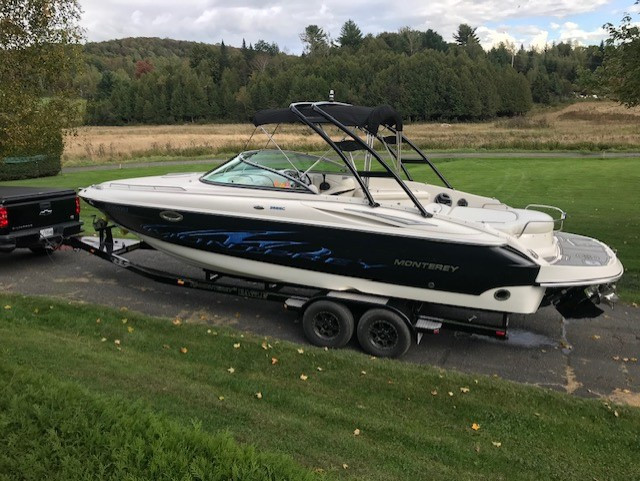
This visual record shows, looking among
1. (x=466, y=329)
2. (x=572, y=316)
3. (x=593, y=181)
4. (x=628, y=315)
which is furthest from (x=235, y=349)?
(x=593, y=181)

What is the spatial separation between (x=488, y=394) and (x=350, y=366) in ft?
4.41

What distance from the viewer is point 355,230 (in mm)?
6223

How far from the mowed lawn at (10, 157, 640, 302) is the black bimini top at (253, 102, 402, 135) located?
4.53m

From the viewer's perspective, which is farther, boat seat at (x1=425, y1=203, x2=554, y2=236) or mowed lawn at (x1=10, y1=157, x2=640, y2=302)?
mowed lawn at (x1=10, y1=157, x2=640, y2=302)

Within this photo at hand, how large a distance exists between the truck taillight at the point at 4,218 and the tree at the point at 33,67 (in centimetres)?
291

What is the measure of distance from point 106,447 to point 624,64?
33.6ft

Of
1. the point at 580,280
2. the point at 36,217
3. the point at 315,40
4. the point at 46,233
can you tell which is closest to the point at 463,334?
the point at 580,280

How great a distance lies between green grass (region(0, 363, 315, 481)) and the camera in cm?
295

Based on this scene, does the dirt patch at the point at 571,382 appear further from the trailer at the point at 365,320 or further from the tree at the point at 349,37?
the tree at the point at 349,37

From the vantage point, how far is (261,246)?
6754 mm

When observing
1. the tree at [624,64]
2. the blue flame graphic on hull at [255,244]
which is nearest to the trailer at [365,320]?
the blue flame graphic on hull at [255,244]

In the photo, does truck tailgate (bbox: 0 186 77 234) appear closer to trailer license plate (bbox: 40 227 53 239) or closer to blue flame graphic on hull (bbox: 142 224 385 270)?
trailer license plate (bbox: 40 227 53 239)

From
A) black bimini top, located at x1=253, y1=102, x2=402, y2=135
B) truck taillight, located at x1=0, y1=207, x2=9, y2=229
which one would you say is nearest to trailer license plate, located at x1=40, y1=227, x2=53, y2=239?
truck taillight, located at x1=0, y1=207, x2=9, y2=229

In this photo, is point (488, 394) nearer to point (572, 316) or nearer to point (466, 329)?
point (466, 329)
